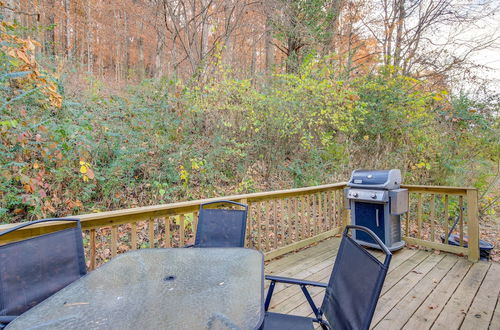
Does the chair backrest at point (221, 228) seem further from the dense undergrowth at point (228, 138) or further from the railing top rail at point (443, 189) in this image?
the railing top rail at point (443, 189)

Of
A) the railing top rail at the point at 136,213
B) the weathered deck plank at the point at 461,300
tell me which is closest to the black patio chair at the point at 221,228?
the railing top rail at the point at 136,213

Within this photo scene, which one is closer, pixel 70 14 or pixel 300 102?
pixel 300 102

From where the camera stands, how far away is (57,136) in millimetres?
3777

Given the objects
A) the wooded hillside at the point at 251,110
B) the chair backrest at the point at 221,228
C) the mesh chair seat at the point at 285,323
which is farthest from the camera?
the wooded hillside at the point at 251,110

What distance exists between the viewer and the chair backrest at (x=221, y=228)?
2.36 meters

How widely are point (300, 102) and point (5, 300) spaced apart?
215 inches

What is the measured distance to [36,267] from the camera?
5.06ft

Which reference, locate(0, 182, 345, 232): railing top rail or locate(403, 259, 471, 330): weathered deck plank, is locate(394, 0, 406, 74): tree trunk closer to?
locate(403, 259, 471, 330): weathered deck plank

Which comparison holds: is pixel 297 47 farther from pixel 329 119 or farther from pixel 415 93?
pixel 415 93

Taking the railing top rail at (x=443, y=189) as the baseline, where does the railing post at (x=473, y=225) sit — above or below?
below

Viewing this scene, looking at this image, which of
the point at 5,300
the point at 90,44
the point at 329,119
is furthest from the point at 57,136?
the point at 90,44

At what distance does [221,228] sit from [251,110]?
376 cm

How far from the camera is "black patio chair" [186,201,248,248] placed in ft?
7.75

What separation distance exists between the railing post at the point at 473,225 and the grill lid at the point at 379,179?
0.84 metres
